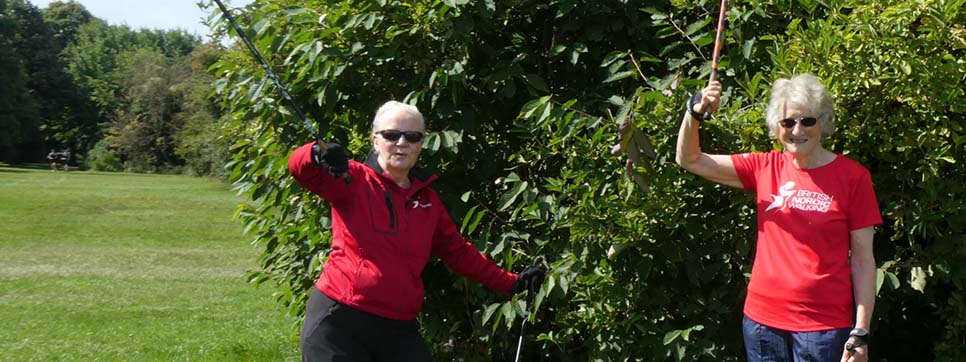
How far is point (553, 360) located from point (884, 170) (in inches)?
85.3

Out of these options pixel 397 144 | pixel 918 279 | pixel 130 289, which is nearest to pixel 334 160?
pixel 397 144

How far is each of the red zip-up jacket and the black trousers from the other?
0.03 metres

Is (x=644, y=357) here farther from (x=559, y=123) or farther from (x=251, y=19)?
(x=251, y=19)

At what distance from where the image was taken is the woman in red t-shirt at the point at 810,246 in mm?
3504

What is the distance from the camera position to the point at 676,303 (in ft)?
Answer: 16.0

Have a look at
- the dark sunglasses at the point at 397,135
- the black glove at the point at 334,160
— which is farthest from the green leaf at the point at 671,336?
the black glove at the point at 334,160

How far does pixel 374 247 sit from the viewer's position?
3.66 meters

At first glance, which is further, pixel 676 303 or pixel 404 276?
pixel 676 303

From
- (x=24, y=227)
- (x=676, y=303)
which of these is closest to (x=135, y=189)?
(x=24, y=227)

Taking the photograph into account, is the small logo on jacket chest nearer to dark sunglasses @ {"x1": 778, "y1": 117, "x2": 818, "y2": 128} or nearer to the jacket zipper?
the jacket zipper

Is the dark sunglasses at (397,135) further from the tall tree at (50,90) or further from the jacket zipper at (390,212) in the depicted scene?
the tall tree at (50,90)

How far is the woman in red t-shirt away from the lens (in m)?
3.50

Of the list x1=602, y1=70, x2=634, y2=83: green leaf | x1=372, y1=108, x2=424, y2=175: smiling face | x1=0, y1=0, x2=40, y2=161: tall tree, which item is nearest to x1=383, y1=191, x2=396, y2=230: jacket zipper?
x1=372, y1=108, x2=424, y2=175: smiling face

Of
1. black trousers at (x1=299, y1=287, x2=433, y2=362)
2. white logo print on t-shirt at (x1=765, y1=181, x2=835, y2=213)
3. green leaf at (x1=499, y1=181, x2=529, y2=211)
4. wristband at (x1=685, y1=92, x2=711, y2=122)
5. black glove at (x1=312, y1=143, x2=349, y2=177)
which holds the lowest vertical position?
black trousers at (x1=299, y1=287, x2=433, y2=362)
